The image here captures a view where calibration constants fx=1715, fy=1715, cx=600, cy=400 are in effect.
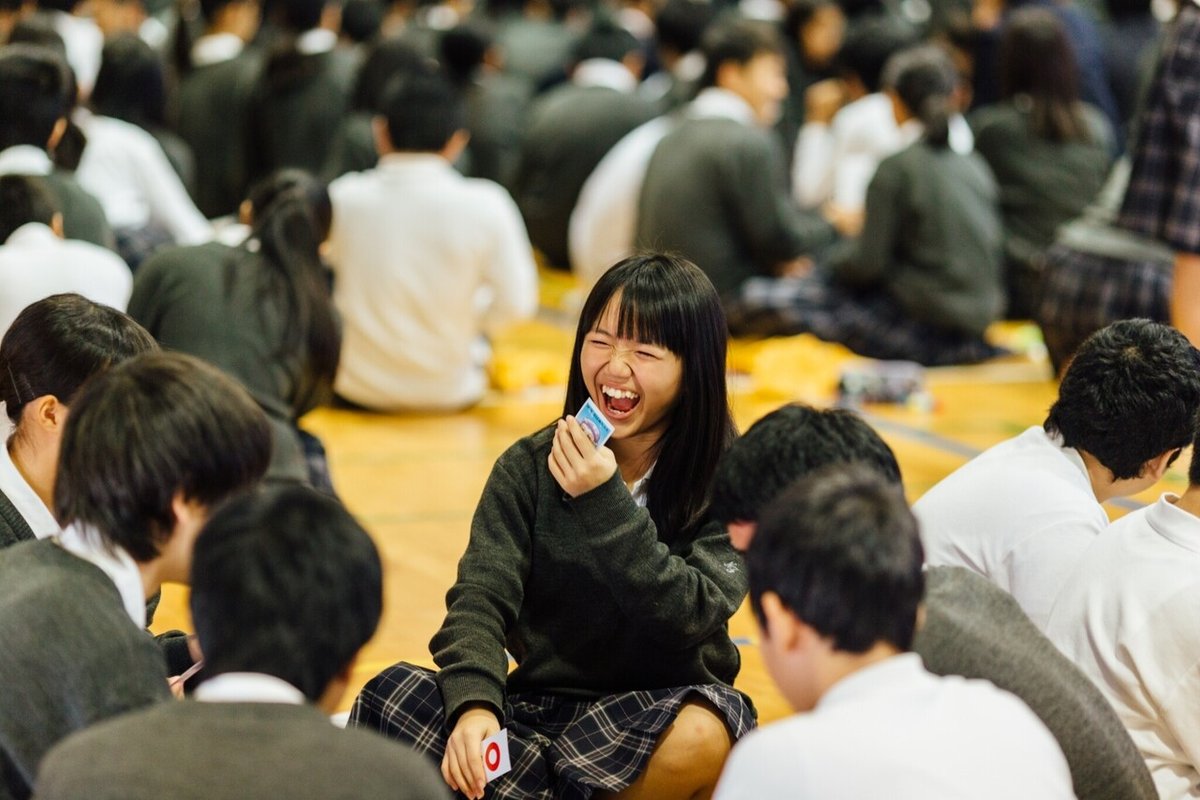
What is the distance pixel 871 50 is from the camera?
24.4ft

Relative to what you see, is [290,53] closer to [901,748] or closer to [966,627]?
[966,627]

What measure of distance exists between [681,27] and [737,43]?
1805 millimetres

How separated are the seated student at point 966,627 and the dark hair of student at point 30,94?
273 cm

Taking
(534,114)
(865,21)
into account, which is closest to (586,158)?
(534,114)

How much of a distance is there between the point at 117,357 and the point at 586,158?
18.2 ft

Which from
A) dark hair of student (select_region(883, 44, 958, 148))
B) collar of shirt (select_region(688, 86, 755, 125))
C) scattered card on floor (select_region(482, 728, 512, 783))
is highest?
scattered card on floor (select_region(482, 728, 512, 783))

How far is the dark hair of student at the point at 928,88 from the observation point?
6199mm

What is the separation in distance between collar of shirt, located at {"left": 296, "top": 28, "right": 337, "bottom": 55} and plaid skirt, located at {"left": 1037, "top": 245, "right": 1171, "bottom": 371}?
372cm

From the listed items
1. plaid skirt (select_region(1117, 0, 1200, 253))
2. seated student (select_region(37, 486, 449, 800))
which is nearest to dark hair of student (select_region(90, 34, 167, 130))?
plaid skirt (select_region(1117, 0, 1200, 253))

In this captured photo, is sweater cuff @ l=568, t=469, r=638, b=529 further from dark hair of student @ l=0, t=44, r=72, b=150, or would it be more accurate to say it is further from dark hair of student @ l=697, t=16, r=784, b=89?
dark hair of student @ l=697, t=16, r=784, b=89

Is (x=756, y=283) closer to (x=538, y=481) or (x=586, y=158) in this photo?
(x=586, y=158)

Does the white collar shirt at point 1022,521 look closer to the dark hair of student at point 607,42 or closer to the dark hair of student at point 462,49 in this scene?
the dark hair of student at point 462,49

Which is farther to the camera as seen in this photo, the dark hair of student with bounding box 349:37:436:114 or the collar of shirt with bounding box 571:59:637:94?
the collar of shirt with bounding box 571:59:637:94

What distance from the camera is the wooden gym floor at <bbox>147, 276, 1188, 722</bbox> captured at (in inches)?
147
